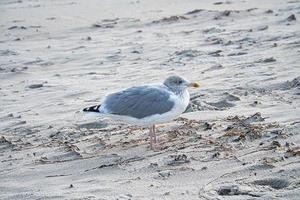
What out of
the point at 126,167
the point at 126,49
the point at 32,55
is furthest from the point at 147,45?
the point at 126,167

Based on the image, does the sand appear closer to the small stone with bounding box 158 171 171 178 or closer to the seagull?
the small stone with bounding box 158 171 171 178

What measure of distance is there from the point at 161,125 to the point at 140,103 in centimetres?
83

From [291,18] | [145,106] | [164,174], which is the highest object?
[145,106]

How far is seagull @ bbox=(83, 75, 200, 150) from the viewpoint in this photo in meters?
6.39

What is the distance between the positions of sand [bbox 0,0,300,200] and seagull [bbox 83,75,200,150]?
269 mm

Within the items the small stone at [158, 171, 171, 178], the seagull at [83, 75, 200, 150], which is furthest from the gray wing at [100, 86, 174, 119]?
the small stone at [158, 171, 171, 178]

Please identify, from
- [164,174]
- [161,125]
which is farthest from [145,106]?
[164,174]

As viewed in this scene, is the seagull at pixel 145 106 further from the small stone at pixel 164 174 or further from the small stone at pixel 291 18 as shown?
the small stone at pixel 291 18

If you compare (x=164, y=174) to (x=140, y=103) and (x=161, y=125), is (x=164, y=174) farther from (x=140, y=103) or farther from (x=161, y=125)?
(x=161, y=125)

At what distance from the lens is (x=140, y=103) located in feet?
21.1

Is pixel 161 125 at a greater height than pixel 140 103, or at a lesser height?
lesser

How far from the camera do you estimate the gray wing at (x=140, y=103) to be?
6.39m

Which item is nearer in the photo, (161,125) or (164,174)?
(164,174)

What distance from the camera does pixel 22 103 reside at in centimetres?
855
